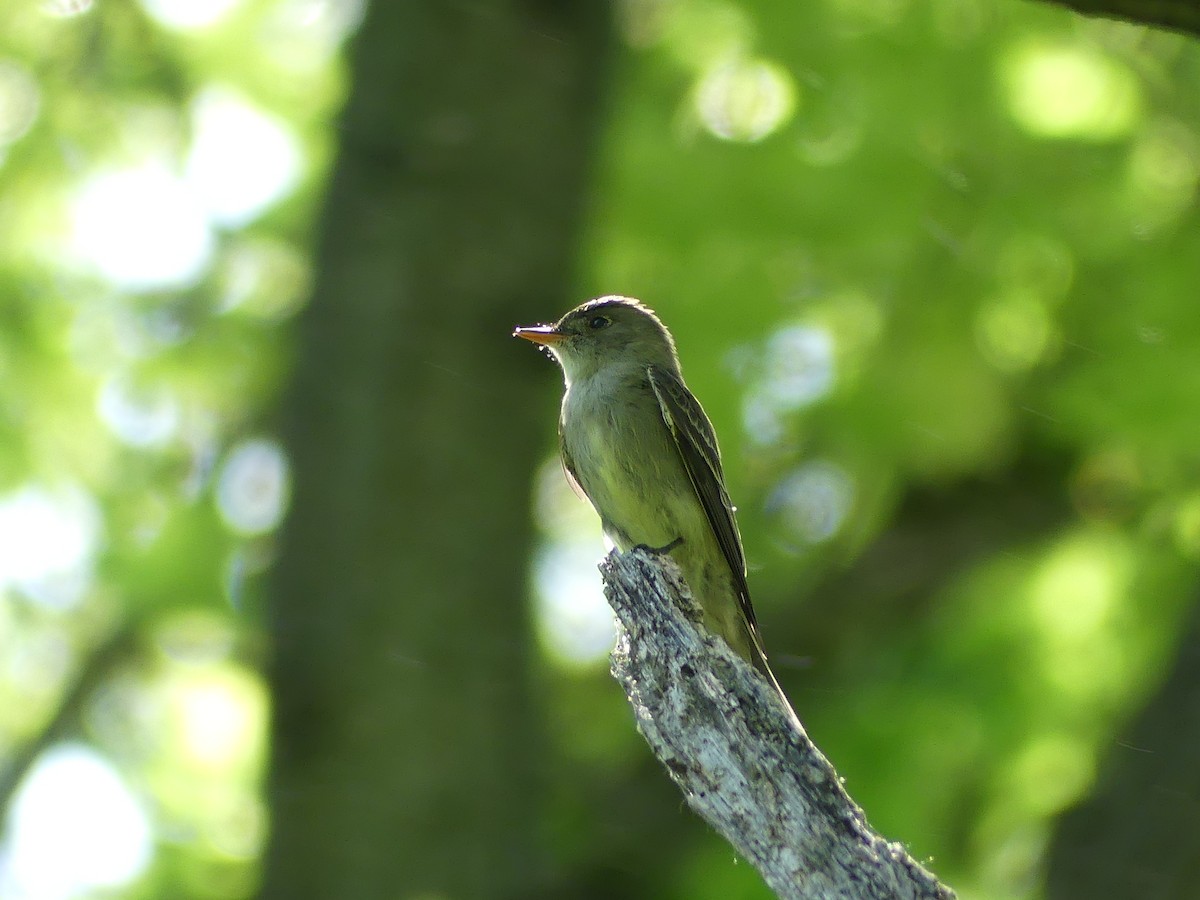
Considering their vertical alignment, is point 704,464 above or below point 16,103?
below

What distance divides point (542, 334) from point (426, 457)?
81 cm

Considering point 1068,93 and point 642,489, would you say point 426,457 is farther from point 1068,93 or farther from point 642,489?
point 1068,93

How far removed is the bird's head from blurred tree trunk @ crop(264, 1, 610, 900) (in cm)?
26

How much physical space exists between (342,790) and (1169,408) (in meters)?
4.47

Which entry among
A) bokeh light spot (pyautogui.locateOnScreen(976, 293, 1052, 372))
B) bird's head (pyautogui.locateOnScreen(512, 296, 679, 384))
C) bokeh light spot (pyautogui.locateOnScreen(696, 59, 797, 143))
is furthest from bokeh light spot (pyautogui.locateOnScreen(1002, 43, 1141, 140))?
bird's head (pyautogui.locateOnScreen(512, 296, 679, 384))

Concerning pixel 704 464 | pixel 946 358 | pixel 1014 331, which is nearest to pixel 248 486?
pixel 704 464

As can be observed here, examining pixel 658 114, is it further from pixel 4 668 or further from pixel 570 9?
pixel 4 668

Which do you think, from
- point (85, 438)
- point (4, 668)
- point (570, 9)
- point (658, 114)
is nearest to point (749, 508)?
point (658, 114)

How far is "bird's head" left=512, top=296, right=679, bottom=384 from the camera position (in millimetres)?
6242

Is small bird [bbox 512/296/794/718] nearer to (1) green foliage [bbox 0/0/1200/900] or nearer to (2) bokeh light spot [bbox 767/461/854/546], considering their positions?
(1) green foliage [bbox 0/0/1200/900]

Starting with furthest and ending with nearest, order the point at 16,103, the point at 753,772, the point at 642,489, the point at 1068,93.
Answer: the point at 16,103 → the point at 1068,93 → the point at 642,489 → the point at 753,772

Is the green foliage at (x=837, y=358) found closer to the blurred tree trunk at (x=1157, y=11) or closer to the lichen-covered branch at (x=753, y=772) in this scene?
the lichen-covered branch at (x=753, y=772)

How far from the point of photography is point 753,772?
9.43ft

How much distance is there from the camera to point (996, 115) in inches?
287
